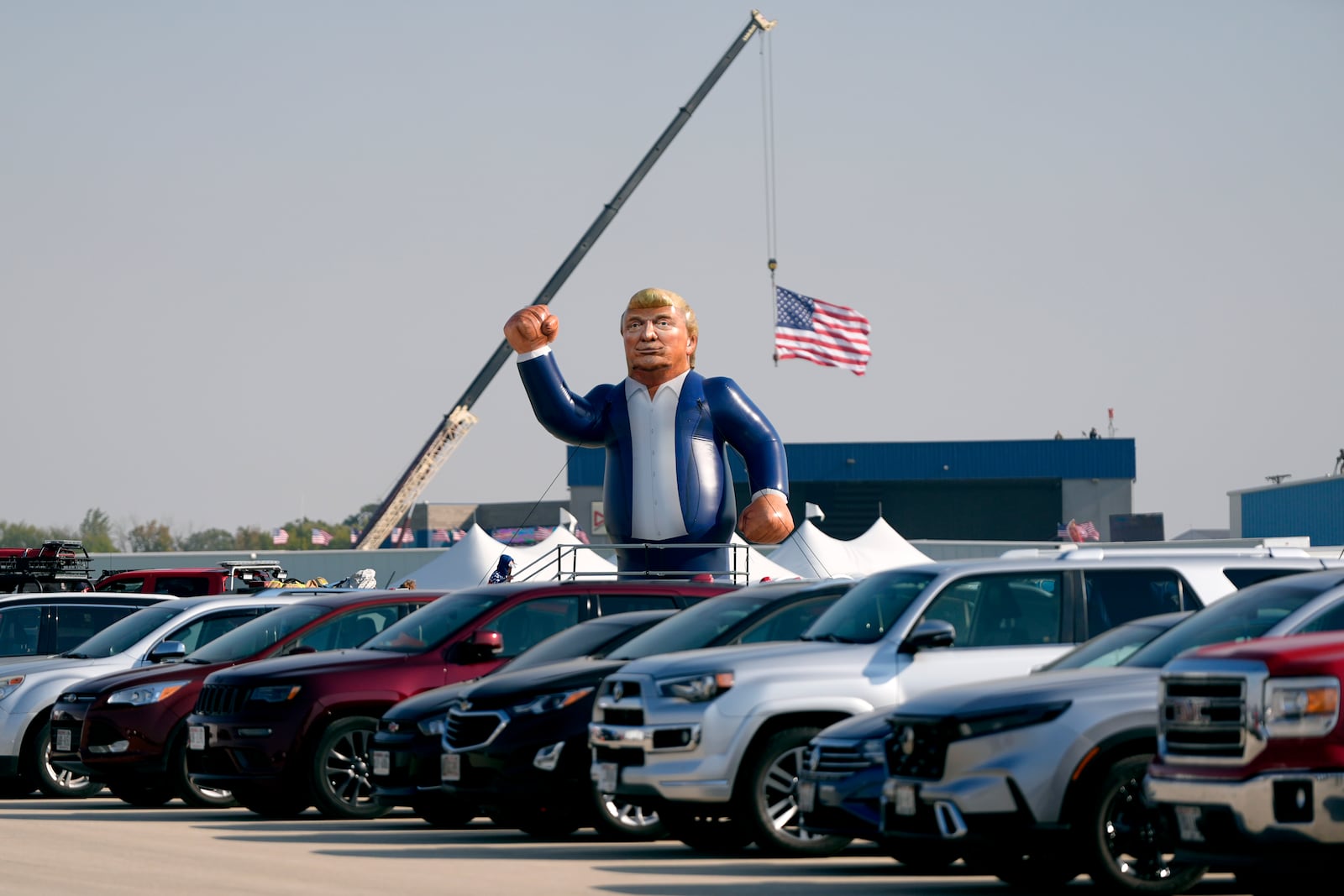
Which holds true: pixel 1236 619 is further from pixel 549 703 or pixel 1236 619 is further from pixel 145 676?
pixel 145 676

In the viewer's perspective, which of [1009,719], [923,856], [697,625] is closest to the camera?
[1009,719]

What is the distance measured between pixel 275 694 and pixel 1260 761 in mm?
8397

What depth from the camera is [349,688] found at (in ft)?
48.3

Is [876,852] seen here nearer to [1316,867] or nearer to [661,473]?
[1316,867]

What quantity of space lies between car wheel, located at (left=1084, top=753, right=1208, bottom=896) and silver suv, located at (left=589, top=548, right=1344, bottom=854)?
1.68 m

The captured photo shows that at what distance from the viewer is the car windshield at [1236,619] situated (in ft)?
32.8

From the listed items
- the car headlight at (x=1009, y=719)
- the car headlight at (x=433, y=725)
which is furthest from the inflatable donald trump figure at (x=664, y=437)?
the car headlight at (x=1009, y=719)

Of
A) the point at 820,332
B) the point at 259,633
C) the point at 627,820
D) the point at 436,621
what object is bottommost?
the point at 627,820

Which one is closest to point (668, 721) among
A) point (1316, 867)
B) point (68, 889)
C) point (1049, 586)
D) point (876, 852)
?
point (876, 852)

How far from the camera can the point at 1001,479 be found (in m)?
76.6

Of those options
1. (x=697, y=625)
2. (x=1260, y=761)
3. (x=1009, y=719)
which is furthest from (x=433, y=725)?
(x=1260, y=761)

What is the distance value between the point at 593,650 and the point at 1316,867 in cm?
658

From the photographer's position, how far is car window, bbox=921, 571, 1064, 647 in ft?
38.4

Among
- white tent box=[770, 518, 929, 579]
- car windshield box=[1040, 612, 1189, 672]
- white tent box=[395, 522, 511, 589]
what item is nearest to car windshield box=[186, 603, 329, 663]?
car windshield box=[1040, 612, 1189, 672]
